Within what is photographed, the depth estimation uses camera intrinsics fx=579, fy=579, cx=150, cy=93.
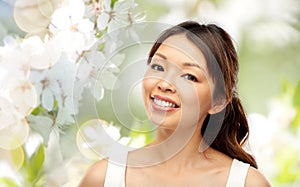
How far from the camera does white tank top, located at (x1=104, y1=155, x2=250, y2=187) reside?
2.74 feet

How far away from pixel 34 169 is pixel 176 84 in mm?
312

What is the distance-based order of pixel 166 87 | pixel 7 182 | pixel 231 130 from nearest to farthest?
pixel 166 87 → pixel 231 130 → pixel 7 182

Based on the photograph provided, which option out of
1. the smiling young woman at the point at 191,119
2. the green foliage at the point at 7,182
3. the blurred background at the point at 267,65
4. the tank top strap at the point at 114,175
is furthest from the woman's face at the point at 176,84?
the green foliage at the point at 7,182

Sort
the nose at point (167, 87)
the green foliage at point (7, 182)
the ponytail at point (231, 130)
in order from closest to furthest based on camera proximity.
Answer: the nose at point (167, 87), the ponytail at point (231, 130), the green foliage at point (7, 182)

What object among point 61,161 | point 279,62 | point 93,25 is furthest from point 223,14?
point 61,161

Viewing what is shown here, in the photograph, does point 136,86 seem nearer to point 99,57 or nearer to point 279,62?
point 99,57

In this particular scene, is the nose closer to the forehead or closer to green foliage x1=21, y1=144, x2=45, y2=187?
the forehead

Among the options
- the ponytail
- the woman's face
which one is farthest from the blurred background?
the woman's face

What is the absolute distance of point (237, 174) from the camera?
843 millimetres

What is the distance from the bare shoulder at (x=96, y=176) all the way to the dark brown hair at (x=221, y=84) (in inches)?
6.1

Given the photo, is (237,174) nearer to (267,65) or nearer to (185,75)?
(185,75)

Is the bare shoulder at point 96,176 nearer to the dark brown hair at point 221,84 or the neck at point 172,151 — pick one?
the neck at point 172,151

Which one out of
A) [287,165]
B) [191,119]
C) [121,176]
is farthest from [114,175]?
[287,165]

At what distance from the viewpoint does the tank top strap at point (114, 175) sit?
2.73 feet
